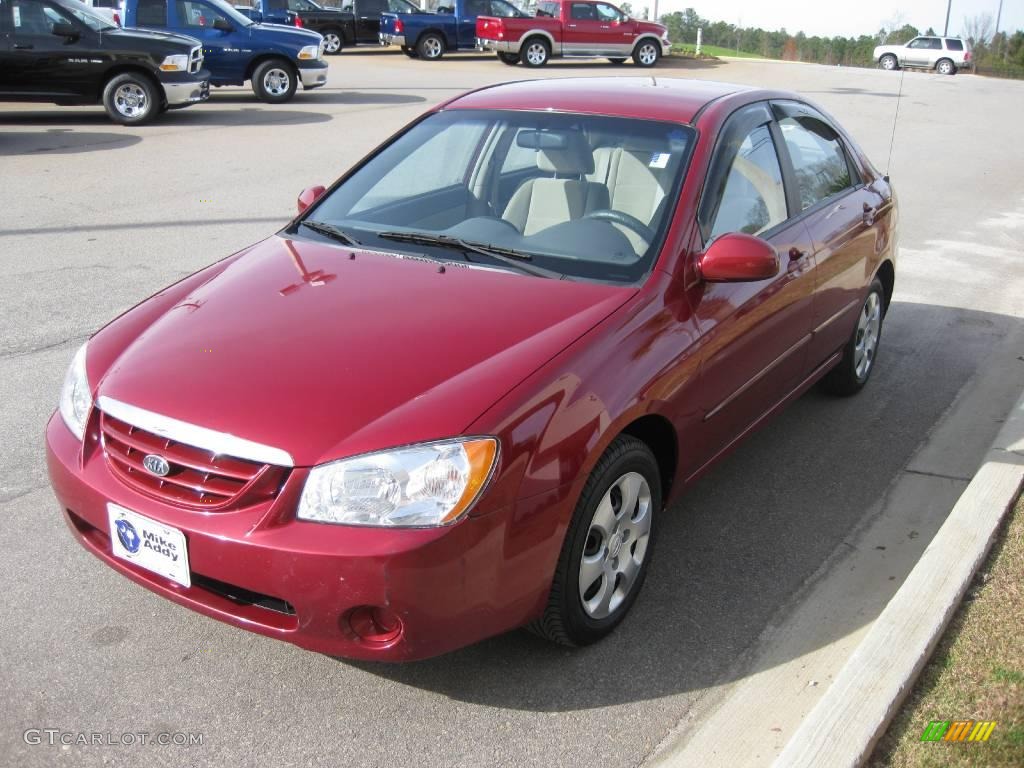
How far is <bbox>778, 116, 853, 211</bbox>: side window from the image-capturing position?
4.84 meters

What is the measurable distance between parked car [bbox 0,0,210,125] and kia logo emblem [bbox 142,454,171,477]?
42.5 feet

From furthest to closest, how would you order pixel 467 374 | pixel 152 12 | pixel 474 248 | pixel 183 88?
pixel 152 12
pixel 183 88
pixel 474 248
pixel 467 374

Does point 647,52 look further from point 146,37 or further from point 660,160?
point 660,160

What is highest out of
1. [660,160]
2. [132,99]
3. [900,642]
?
[660,160]

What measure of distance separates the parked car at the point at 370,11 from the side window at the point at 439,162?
2648cm

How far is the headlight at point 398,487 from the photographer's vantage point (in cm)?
278

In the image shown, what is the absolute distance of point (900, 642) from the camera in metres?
3.22

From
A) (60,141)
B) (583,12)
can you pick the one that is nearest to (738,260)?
(60,141)

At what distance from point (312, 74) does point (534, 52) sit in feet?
40.2

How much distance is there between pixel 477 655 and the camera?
3396 millimetres

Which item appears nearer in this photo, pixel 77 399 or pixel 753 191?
pixel 77 399

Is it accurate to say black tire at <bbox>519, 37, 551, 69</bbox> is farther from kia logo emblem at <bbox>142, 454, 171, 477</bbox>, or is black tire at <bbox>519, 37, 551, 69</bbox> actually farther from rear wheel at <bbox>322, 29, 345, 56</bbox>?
kia logo emblem at <bbox>142, 454, 171, 477</bbox>

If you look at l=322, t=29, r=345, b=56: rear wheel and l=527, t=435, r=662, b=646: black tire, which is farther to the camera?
l=322, t=29, r=345, b=56: rear wheel

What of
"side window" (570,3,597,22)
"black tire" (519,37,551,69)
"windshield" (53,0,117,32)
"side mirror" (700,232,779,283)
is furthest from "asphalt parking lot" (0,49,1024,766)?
"side window" (570,3,597,22)
